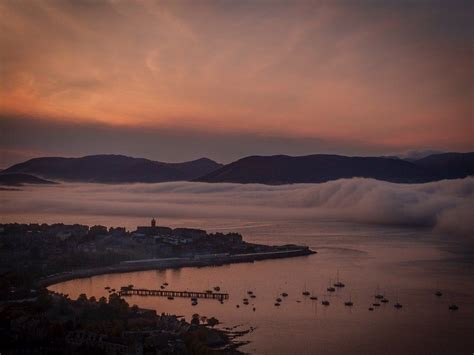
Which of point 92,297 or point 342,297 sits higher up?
point 92,297

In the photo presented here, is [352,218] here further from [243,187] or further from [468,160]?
[243,187]

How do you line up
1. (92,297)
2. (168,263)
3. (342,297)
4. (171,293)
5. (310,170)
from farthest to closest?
(310,170), (168,263), (171,293), (342,297), (92,297)

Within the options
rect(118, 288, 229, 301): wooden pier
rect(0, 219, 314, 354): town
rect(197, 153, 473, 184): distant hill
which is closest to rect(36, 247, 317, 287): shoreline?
rect(0, 219, 314, 354): town

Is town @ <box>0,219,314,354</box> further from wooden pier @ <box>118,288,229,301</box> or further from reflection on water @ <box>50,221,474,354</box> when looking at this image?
reflection on water @ <box>50,221,474,354</box>

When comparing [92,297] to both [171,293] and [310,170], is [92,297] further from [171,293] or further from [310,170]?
[310,170]

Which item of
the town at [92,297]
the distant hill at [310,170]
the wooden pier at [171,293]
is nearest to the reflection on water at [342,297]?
the wooden pier at [171,293]

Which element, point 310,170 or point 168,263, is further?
point 310,170

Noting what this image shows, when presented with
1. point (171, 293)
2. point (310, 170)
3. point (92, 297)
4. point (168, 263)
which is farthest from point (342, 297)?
point (310, 170)
